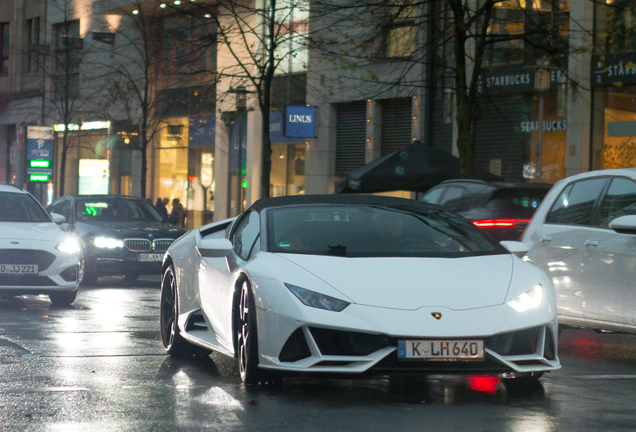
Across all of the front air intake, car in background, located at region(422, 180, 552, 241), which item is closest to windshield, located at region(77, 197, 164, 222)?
car in background, located at region(422, 180, 552, 241)

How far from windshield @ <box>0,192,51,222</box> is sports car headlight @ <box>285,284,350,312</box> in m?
8.59

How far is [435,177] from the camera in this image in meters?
21.8

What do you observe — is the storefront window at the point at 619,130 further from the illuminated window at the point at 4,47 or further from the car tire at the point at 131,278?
the illuminated window at the point at 4,47

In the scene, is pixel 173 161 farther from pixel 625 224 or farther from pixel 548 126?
pixel 625 224

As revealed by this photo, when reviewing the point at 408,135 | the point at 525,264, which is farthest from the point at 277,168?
the point at 525,264

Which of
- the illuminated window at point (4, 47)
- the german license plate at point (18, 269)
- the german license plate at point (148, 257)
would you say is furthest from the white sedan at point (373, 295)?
the illuminated window at point (4, 47)

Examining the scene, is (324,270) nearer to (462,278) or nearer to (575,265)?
(462,278)

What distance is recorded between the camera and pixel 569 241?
28.6ft

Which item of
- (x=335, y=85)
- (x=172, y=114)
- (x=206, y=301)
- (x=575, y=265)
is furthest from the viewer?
(x=172, y=114)

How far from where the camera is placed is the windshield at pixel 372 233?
674cm

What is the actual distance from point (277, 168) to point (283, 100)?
2.35 meters

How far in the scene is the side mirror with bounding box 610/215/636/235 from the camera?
301 inches

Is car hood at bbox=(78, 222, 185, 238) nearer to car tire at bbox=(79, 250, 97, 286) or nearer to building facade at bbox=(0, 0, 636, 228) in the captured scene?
car tire at bbox=(79, 250, 97, 286)

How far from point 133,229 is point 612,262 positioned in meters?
10.8
